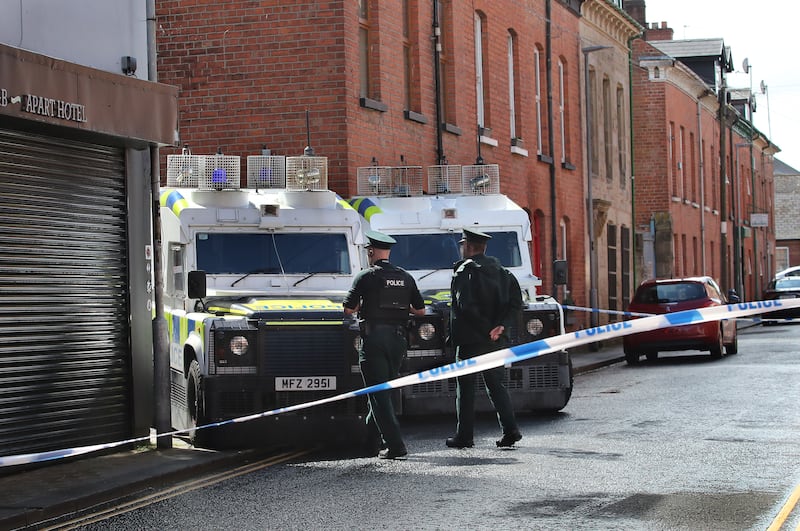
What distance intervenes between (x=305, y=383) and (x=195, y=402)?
110cm

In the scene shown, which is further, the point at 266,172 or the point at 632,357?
the point at 632,357

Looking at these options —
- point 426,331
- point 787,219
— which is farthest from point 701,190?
point 787,219

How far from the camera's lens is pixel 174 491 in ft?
35.8

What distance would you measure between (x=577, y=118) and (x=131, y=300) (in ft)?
73.9

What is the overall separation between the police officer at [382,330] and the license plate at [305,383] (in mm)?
693

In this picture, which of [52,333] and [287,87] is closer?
[52,333]

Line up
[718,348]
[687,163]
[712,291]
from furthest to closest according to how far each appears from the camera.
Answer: [687,163] → [712,291] → [718,348]

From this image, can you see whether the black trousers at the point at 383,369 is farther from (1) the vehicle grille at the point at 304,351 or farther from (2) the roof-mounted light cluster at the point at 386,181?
(2) the roof-mounted light cluster at the point at 386,181

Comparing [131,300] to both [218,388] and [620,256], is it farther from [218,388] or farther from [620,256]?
[620,256]

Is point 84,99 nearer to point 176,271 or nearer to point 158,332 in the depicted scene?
point 158,332

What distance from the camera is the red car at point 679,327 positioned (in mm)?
26406

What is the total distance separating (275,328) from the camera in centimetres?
1298

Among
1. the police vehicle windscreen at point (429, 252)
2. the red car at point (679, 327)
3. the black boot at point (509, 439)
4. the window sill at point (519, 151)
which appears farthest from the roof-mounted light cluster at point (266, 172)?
the window sill at point (519, 151)

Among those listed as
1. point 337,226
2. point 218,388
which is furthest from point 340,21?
point 218,388
